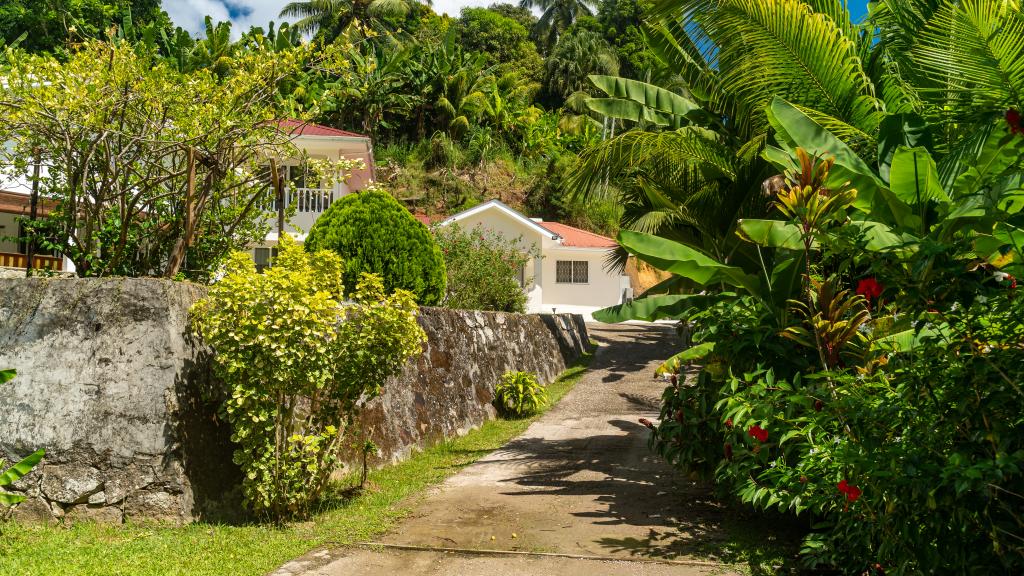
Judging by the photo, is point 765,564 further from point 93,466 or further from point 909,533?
point 93,466

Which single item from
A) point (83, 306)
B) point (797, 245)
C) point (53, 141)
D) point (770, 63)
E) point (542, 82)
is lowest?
point (83, 306)

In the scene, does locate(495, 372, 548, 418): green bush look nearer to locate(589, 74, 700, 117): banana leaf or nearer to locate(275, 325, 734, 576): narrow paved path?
locate(275, 325, 734, 576): narrow paved path

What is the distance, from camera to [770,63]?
7.65 metres

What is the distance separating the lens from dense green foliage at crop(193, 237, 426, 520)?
6035mm

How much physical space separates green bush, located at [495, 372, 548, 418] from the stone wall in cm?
661

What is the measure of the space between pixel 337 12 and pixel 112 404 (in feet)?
149

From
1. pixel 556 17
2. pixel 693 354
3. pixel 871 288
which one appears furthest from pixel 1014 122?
pixel 556 17

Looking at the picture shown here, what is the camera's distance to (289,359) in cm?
601

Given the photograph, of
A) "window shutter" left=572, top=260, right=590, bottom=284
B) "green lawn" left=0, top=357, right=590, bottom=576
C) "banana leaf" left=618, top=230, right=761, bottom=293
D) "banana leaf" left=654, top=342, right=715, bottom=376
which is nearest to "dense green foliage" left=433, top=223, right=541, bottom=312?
"banana leaf" left=654, top=342, right=715, bottom=376

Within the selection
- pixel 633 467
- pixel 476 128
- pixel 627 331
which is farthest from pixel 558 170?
pixel 633 467

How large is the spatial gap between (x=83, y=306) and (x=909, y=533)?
6.04m

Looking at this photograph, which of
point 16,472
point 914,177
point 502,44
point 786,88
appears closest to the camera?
point 914,177

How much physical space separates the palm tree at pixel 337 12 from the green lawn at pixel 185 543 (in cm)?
4455

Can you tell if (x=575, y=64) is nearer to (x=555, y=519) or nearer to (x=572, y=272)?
(x=572, y=272)
